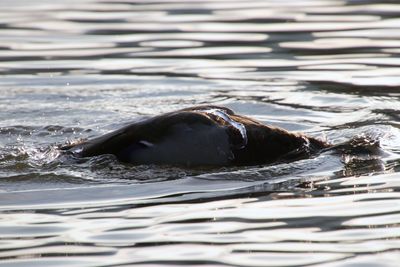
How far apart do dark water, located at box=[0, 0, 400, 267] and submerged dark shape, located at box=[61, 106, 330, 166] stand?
0.36 ft

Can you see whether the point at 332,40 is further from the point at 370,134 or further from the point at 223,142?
the point at 223,142

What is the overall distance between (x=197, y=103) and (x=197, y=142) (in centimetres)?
226

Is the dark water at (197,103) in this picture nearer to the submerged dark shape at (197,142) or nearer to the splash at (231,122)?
the submerged dark shape at (197,142)

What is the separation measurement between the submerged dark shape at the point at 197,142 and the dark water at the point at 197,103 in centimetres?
11

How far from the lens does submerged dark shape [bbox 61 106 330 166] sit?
22.8 ft

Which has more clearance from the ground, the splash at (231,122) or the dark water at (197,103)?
the splash at (231,122)

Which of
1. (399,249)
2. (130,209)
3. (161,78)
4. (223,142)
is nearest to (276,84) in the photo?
(161,78)

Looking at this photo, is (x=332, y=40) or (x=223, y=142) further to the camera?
(x=332, y=40)

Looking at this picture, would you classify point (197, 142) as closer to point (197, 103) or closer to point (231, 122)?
point (231, 122)

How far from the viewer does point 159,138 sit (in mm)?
6941

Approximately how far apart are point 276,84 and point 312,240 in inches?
183

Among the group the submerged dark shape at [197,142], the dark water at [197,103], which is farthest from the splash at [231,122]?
the dark water at [197,103]

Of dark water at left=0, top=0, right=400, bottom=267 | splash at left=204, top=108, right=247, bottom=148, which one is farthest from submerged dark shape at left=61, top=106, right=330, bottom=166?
dark water at left=0, top=0, right=400, bottom=267

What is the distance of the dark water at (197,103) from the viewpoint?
17.6ft
